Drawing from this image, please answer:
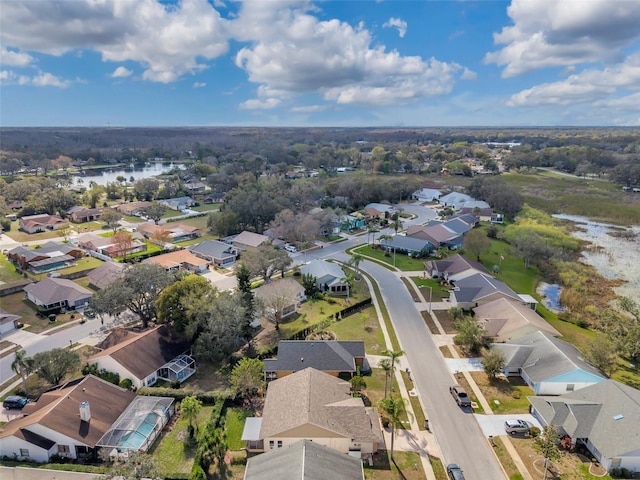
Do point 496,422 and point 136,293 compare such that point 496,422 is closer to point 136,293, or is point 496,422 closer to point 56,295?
point 136,293

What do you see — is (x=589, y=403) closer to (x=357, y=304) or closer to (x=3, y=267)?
(x=357, y=304)

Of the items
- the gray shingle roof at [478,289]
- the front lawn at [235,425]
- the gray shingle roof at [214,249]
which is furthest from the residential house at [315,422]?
the gray shingle roof at [214,249]

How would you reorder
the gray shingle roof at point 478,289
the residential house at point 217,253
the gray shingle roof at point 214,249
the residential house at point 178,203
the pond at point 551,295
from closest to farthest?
the gray shingle roof at point 478,289
the pond at point 551,295
the residential house at point 217,253
the gray shingle roof at point 214,249
the residential house at point 178,203

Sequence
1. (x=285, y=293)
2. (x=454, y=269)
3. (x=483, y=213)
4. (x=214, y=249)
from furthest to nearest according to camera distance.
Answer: (x=483, y=213) → (x=214, y=249) → (x=454, y=269) → (x=285, y=293)

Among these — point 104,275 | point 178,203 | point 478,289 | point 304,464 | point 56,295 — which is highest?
point 304,464

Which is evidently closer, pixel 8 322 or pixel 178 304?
pixel 178 304

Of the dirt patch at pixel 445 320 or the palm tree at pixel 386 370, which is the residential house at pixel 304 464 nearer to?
the palm tree at pixel 386 370

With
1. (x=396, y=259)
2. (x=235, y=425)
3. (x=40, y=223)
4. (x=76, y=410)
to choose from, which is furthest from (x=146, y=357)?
(x=40, y=223)

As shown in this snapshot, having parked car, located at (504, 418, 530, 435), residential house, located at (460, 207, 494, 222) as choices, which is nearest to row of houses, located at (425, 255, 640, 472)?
parked car, located at (504, 418, 530, 435)
